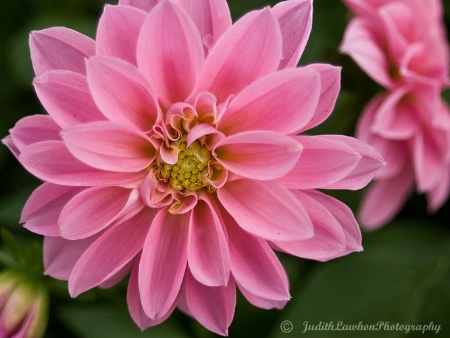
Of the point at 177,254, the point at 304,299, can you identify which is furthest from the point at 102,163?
the point at 304,299

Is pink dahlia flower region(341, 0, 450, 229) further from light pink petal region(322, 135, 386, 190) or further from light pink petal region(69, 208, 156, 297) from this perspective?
light pink petal region(69, 208, 156, 297)

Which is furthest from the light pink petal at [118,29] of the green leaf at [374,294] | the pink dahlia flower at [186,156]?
the green leaf at [374,294]

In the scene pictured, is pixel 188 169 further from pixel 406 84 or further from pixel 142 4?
pixel 406 84

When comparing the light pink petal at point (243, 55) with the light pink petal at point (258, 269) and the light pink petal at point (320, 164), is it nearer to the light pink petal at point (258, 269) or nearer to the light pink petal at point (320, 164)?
the light pink petal at point (320, 164)

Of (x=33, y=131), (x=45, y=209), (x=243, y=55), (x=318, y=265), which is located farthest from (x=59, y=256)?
(x=318, y=265)

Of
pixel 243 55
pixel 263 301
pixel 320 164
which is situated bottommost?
pixel 263 301

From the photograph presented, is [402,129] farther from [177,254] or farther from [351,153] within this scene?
[177,254]

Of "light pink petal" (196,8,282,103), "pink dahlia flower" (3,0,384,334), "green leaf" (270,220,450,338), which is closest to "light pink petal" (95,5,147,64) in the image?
"pink dahlia flower" (3,0,384,334)

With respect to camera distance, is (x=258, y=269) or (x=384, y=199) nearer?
(x=258, y=269)
